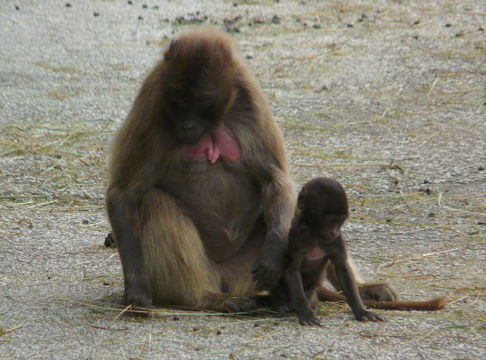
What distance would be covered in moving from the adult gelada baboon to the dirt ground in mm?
293

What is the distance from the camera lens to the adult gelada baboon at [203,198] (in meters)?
6.11

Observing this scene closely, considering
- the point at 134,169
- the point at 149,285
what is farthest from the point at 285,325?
the point at 134,169

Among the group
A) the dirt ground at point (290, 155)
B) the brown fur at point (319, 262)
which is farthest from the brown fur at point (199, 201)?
the dirt ground at point (290, 155)

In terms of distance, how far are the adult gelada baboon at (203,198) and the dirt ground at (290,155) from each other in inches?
11.5

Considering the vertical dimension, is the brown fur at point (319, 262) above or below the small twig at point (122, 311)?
above

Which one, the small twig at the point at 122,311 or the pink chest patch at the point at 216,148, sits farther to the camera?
the pink chest patch at the point at 216,148

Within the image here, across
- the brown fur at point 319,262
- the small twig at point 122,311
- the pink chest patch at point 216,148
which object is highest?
the pink chest patch at point 216,148

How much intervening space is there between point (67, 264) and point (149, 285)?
1.37 m

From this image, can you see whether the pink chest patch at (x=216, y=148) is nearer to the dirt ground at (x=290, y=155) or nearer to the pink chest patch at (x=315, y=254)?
the pink chest patch at (x=315, y=254)

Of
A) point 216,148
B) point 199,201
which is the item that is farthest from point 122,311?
point 216,148

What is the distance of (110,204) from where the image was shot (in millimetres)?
6324

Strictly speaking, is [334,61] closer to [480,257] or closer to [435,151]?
[435,151]

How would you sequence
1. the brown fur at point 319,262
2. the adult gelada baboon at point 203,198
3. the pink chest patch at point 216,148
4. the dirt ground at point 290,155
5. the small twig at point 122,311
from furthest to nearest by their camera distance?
1. the pink chest patch at point 216,148
2. the adult gelada baboon at point 203,198
3. the small twig at point 122,311
4. the brown fur at point 319,262
5. the dirt ground at point 290,155

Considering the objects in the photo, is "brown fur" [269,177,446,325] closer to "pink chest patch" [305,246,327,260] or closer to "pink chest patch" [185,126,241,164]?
"pink chest patch" [305,246,327,260]
